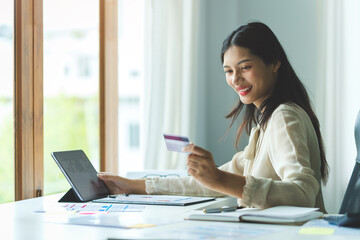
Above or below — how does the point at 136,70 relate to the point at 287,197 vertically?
above

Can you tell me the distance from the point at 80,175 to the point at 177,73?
1.50m

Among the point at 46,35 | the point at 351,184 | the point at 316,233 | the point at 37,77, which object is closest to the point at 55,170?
the point at 37,77

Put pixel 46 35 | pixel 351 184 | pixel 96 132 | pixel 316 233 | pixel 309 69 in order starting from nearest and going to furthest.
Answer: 1. pixel 316 233
2. pixel 351 184
3. pixel 46 35
4. pixel 96 132
5. pixel 309 69

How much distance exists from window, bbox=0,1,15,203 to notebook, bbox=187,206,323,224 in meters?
1.08

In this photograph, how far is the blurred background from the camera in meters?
2.45

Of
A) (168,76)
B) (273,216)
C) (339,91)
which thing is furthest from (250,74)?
(339,91)

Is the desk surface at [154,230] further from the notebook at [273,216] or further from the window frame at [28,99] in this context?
the window frame at [28,99]

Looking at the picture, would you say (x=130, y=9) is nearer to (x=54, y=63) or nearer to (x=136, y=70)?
(x=136, y=70)

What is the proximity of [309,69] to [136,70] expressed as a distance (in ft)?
3.73

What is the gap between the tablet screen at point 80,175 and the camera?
1690mm

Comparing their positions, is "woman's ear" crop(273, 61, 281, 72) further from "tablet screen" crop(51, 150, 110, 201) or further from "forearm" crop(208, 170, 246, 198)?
"tablet screen" crop(51, 150, 110, 201)

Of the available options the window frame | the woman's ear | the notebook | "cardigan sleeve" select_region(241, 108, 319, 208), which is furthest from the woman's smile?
the window frame

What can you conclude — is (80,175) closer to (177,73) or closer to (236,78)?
(236,78)

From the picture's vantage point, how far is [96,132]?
2764mm
